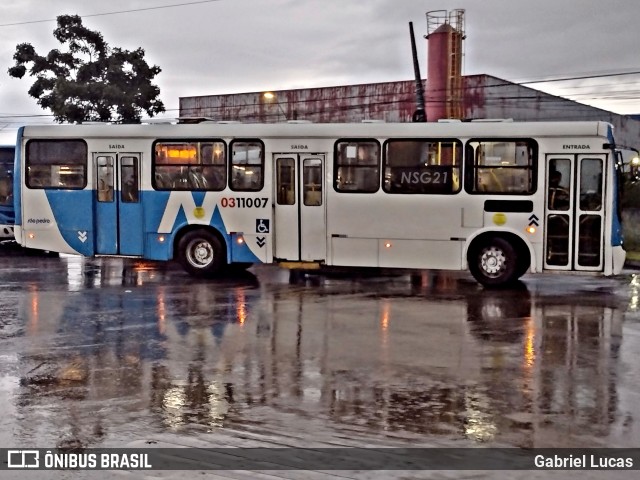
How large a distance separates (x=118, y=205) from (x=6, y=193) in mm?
8398

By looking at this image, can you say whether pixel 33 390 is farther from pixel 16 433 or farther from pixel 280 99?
pixel 280 99

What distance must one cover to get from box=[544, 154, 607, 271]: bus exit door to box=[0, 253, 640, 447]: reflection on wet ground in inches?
28.3

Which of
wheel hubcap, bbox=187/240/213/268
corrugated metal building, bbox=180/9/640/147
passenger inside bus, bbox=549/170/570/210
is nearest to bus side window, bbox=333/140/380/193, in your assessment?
wheel hubcap, bbox=187/240/213/268

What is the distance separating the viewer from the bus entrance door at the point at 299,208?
1639cm

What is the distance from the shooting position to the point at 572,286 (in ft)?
52.9

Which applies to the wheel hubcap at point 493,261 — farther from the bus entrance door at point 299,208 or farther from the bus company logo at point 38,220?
the bus company logo at point 38,220

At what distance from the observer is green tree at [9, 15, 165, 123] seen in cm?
3747

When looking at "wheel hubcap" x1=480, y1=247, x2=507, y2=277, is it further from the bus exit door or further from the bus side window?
the bus side window

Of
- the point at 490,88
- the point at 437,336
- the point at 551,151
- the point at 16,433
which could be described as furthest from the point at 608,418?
the point at 490,88

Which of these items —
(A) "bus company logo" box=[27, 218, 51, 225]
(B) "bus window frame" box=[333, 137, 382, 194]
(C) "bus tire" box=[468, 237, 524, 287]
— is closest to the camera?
(C) "bus tire" box=[468, 237, 524, 287]

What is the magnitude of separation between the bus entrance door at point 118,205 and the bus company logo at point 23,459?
11473mm

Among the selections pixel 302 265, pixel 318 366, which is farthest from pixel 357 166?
pixel 318 366

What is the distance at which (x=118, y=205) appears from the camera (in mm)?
17469

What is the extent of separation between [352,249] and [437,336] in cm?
565
